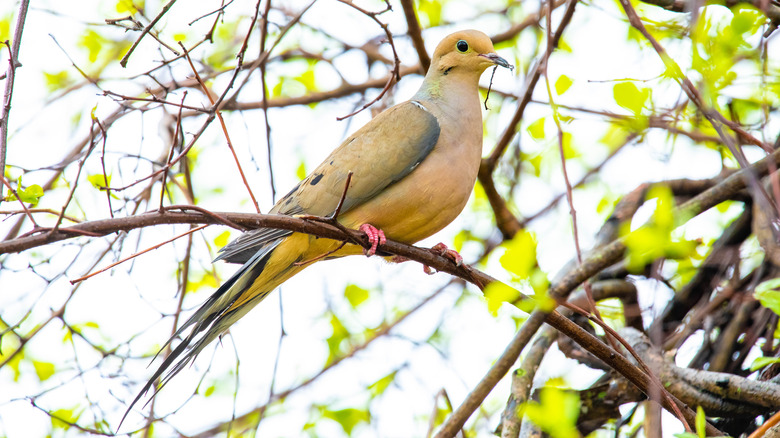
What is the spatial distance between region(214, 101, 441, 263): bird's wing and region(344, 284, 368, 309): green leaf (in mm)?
1517

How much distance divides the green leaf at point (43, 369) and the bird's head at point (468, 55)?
291 centimetres

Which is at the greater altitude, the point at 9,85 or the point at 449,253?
the point at 9,85

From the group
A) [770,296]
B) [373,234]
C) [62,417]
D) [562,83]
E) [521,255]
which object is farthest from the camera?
[62,417]

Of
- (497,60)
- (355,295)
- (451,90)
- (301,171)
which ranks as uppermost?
(301,171)

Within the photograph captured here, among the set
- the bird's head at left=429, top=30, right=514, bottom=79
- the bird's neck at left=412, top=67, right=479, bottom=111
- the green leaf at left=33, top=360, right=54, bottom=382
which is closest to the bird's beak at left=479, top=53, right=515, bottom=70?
the bird's head at left=429, top=30, right=514, bottom=79

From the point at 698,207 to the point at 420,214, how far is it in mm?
1458

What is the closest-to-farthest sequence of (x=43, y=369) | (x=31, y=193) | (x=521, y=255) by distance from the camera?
(x=521, y=255) < (x=31, y=193) < (x=43, y=369)

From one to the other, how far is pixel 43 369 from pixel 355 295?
80.0 inches

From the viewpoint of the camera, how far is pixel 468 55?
389cm

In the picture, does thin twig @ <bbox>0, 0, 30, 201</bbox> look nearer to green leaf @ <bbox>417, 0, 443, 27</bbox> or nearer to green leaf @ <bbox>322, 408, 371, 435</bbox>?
green leaf @ <bbox>322, 408, 371, 435</bbox>

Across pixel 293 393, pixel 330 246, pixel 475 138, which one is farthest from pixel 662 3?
pixel 293 393

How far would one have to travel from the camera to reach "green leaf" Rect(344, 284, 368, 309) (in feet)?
16.5

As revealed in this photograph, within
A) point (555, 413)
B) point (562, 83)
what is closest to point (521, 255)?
point (555, 413)

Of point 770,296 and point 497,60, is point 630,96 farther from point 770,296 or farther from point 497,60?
point 497,60
